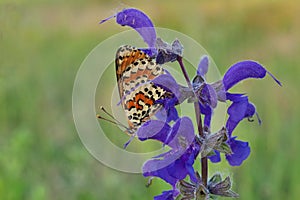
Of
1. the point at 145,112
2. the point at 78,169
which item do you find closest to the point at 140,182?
the point at 78,169

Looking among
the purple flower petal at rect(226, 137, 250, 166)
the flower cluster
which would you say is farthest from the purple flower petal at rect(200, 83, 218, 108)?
the purple flower petal at rect(226, 137, 250, 166)

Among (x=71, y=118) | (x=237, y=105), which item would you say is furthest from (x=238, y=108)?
(x=71, y=118)

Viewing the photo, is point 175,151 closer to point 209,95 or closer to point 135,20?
point 209,95

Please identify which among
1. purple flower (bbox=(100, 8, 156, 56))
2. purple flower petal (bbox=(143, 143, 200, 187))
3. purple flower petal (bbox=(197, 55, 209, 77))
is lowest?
purple flower petal (bbox=(143, 143, 200, 187))

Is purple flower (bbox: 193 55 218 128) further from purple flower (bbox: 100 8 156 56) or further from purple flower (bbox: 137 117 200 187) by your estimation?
purple flower (bbox: 100 8 156 56)

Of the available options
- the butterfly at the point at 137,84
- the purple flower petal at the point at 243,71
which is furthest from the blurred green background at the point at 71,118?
the purple flower petal at the point at 243,71

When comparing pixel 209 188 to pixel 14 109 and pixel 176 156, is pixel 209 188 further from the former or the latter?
pixel 14 109

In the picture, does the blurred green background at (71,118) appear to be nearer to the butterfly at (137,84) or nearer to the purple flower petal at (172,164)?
the butterfly at (137,84)
